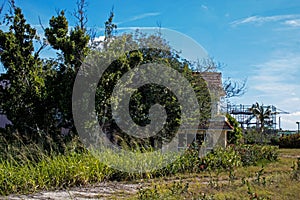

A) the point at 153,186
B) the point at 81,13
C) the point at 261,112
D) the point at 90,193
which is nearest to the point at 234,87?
the point at 81,13

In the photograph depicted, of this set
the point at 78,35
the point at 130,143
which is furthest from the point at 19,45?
the point at 130,143

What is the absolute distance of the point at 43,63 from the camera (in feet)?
44.0

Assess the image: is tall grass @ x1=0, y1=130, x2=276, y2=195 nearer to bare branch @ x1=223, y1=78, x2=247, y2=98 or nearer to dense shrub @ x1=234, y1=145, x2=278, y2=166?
dense shrub @ x1=234, y1=145, x2=278, y2=166

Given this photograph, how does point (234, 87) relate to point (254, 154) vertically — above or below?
above

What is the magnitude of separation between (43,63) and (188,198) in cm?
899

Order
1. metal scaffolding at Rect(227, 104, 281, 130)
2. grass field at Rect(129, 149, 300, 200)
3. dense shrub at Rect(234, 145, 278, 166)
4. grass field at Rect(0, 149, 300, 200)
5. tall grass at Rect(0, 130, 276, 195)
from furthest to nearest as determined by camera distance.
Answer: metal scaffolding at Rect(227, 104, 281, 130) < dense shrub at Rect(234, 145, 278, 166) < tall grass at Rect(0, 130, 276, 195) < grass field at Rect(0, 149, 300, 200) < grass field at Rect(129, 149, 300, 200)

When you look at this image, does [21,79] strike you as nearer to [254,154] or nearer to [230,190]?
[230,190]

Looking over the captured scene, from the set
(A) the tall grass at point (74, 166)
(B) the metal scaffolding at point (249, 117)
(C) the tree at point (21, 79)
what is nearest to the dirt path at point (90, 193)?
(A) the tall grass at point (74, 166)

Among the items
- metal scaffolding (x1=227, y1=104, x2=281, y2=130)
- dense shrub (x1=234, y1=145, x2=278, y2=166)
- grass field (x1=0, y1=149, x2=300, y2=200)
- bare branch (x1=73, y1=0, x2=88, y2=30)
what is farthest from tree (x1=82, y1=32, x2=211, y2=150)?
metal scaffolding (x1=227, y1=104, x2=281, y2=130)

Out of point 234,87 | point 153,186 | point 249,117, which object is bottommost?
point 153,186

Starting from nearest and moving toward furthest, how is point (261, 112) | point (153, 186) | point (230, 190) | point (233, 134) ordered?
point (230, 190)
point (153, 186)
point (233, 134)
point (261, 112)

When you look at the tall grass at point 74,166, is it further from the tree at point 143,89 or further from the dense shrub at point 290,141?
the dense shrub at point 290,141

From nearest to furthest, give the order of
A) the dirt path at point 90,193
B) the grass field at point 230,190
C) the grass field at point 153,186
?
the grass field at point 230,190, the grass field at point 153,186, the dirt path at point 90,193

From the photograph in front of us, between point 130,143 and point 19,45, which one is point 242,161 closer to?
point 130,143
